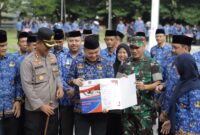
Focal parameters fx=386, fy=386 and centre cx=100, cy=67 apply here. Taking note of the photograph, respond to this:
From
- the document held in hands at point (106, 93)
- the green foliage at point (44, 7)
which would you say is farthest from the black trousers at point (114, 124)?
the green foliage at point (44, 7)

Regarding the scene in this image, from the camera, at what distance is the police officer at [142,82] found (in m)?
5.45

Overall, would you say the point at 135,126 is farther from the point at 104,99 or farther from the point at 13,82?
the point at 13,82

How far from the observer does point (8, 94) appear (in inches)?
213

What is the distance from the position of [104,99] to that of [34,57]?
1.10m

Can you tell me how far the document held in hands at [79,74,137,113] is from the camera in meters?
5.20

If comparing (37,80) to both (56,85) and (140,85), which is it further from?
(140,85)

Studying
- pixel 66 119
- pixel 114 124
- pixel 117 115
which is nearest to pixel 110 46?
pixel 117 115

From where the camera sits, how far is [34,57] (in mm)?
5168

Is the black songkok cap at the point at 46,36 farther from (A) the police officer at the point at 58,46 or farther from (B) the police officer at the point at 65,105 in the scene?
(A) the police officer at the point at 58,46

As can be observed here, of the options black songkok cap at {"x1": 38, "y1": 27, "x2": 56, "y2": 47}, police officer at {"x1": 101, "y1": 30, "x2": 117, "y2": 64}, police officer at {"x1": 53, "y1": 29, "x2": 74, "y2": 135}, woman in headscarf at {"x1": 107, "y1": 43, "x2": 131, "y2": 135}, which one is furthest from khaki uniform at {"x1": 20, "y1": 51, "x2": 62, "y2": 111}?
police officer at {"x1": 101, "y1": 30, "x2": 117, "y2": 64}

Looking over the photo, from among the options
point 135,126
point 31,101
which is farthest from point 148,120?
point 31,101

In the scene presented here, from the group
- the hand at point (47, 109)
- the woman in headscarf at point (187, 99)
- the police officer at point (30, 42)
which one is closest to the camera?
the woman in headscarf at point (187, 99)

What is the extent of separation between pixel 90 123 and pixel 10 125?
1154 millimetres

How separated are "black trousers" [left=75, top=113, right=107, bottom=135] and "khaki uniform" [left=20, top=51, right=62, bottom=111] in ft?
1.68
